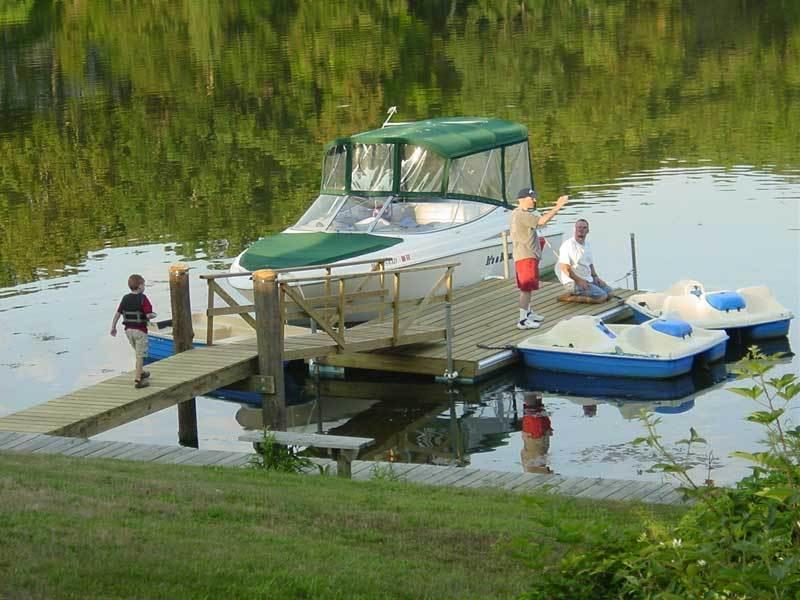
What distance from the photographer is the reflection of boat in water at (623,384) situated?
2052 cm

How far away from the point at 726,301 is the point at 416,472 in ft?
34.1

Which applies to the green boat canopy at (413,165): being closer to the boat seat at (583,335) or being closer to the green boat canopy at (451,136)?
the green boat canopy at (451,136)

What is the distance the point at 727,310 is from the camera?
22.9 metres

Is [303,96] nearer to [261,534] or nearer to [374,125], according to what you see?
[374,125]

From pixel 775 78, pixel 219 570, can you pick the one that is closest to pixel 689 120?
pixel 775 78

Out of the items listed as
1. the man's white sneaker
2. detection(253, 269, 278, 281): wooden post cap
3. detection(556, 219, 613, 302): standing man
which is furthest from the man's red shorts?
detection(253, 269, 278, 281): wooden post cap

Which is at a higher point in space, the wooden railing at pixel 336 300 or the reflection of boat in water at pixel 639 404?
the wooden railing at pixel 336 300

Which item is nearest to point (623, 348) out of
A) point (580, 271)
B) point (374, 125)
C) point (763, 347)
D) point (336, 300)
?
point (763, 347)

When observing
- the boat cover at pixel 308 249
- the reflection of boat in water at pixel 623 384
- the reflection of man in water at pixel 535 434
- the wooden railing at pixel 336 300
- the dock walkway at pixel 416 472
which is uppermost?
the boat cover at pixel 308 249

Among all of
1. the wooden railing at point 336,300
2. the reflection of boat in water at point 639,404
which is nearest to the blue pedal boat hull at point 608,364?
the reflection of boat in water at point 639,404

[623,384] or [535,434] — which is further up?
[623,384]

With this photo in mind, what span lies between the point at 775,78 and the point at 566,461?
37.8 meters

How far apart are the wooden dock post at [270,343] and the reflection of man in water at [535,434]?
10.2 feet

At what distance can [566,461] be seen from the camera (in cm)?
1766
